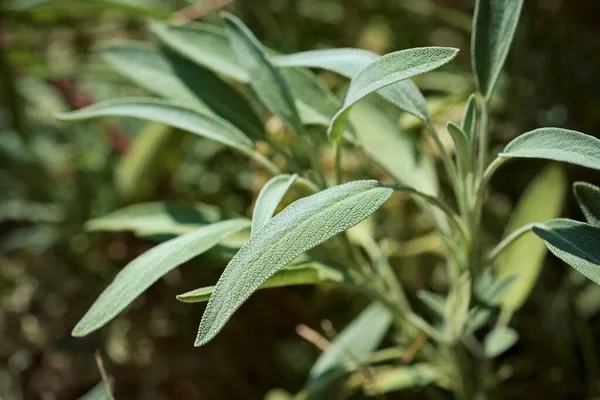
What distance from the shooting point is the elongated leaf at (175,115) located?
61 centimetres

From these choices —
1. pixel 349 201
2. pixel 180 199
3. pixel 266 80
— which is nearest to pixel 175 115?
pixel 266 80

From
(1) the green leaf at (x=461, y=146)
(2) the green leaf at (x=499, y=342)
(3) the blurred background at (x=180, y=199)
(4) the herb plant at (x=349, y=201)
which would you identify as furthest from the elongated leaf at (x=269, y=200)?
(3) the blurred background at (x=180, y=199)

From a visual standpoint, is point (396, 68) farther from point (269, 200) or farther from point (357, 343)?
point (357, 343)

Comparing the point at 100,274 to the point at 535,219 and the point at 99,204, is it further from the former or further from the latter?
the point at 535,219

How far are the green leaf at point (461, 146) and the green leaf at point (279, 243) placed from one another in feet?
0.30

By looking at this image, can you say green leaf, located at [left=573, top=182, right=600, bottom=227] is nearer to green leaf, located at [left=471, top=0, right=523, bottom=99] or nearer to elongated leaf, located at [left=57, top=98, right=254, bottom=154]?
green leaf, located at [left=471, top=0, right=523, bottom=99]

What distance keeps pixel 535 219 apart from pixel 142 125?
1.88 feet

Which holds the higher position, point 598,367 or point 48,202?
point 598,367

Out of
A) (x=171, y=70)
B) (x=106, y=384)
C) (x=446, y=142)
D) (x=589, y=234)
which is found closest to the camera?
(x=589, y=234)

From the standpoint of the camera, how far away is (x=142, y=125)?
44.3 inches

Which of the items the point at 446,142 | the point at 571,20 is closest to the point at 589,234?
the point at 446,142

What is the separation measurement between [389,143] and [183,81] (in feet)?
0.67

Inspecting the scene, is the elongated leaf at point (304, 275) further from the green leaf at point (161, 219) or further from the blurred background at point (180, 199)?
the blurred background at point (180, 199)

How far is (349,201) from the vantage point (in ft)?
1.52
